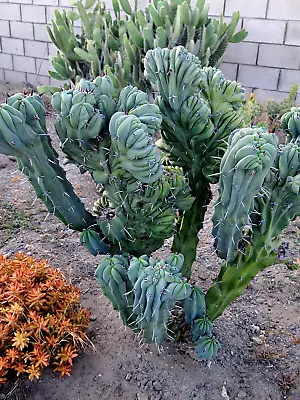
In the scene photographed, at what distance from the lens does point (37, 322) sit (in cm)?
188

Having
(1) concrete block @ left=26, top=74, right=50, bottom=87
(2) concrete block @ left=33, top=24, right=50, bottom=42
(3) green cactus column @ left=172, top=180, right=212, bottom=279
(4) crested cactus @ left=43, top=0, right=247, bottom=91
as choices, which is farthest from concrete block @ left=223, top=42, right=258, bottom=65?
(3) green cactus column @ left=172, top=180, right=212, bottom=279

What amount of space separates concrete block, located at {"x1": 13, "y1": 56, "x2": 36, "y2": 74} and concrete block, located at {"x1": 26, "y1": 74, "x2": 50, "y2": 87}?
8 cm

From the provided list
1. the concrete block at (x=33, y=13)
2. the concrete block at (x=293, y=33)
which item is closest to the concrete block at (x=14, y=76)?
the concrete block at (x=33, y=13)

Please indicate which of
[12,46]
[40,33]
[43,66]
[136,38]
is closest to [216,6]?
Result: [136,38]

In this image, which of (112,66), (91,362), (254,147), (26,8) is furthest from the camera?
(26,8)

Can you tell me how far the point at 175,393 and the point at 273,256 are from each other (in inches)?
29.6

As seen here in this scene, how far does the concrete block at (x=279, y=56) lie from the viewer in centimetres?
448

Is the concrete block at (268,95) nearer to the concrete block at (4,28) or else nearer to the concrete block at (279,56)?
the concrete block at (279,56)

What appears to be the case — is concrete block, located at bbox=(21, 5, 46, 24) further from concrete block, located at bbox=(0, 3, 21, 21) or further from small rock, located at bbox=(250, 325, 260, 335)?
small rock, located at bbox=(250, 325, 260, 335)

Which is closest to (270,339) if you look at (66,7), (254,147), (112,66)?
(254,147)

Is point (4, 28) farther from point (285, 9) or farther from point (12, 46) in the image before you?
point (285, 9)

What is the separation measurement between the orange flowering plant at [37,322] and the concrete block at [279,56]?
11.6 ft

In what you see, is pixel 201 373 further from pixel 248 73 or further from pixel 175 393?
pixel 248 73

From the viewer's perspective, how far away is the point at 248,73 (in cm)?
477
